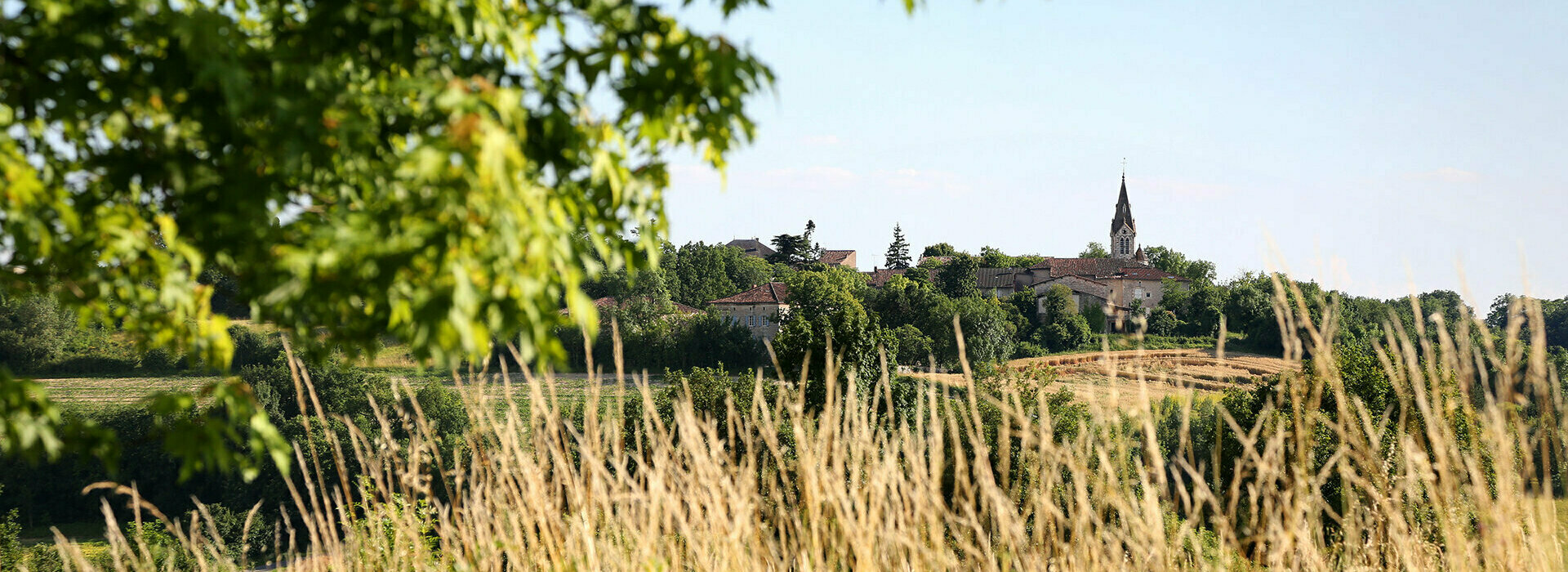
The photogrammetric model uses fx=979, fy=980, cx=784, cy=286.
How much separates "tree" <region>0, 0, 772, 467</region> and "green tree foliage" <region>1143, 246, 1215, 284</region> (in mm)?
90965

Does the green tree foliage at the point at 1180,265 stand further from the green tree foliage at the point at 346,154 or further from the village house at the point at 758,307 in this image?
the green tree foliage at the point at 346,154

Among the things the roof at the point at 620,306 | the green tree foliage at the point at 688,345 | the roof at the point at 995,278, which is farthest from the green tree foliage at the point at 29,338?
the roof at the point at 995,278

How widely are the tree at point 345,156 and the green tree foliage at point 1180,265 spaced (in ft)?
298

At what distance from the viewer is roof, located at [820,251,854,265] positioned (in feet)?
348

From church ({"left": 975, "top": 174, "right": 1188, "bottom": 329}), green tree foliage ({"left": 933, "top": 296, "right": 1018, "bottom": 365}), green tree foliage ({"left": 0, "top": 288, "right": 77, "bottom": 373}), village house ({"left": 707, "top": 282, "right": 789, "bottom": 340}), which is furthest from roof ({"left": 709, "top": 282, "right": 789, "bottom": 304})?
green tree foliage ({"left": 0, "top": 288, "right": 77, "bottom": 373})

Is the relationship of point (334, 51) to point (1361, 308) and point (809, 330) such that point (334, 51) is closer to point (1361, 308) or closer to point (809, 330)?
point (809, 330)

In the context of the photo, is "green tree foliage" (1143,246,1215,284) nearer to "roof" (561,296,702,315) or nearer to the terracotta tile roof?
the terracotta tile roof

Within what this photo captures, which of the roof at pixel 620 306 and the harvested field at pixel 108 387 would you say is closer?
the harvested field at pixel 108 387

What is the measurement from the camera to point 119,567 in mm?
2973

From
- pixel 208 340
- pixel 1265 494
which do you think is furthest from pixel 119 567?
pixel 1265 494

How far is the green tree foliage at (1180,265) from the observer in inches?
3494

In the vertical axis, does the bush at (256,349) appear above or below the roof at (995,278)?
below

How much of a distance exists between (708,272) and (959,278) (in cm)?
2273

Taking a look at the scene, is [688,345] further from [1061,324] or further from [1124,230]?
[1124,230]
